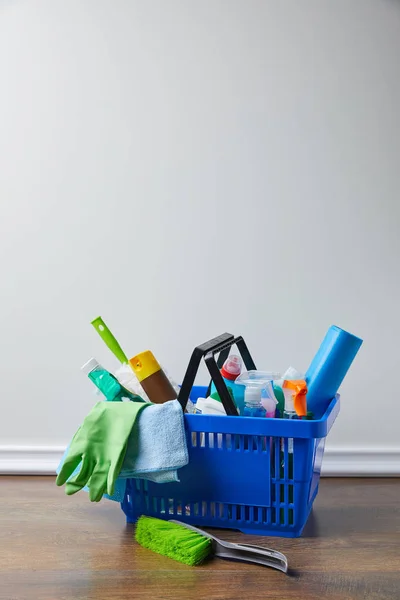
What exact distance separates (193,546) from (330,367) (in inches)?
15.3

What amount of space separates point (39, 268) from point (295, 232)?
0.60m

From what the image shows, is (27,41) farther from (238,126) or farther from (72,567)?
(72,567)

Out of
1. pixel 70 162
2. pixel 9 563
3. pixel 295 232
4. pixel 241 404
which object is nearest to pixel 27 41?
pixel 70 162

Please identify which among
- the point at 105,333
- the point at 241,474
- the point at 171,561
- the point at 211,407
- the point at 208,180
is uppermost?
the point at 208,180

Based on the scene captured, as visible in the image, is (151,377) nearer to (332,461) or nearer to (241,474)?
(241,474)

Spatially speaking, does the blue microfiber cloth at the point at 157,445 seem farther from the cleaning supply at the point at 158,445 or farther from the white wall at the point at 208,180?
the white wall at the point at 208,180

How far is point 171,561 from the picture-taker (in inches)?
44.4

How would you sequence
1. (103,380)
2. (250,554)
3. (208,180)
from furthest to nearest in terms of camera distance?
(208,180) < (103,380) < (250,554)

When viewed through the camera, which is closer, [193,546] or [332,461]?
[193,546]

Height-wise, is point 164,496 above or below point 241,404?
below

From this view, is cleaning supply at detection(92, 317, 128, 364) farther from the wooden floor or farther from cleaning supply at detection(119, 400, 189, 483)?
the wooden floor

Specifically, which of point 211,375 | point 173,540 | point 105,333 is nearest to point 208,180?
point 105,333

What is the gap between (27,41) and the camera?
Answer: 1601 millimetres

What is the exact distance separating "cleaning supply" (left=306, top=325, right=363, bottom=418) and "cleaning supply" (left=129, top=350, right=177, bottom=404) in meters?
0.26
